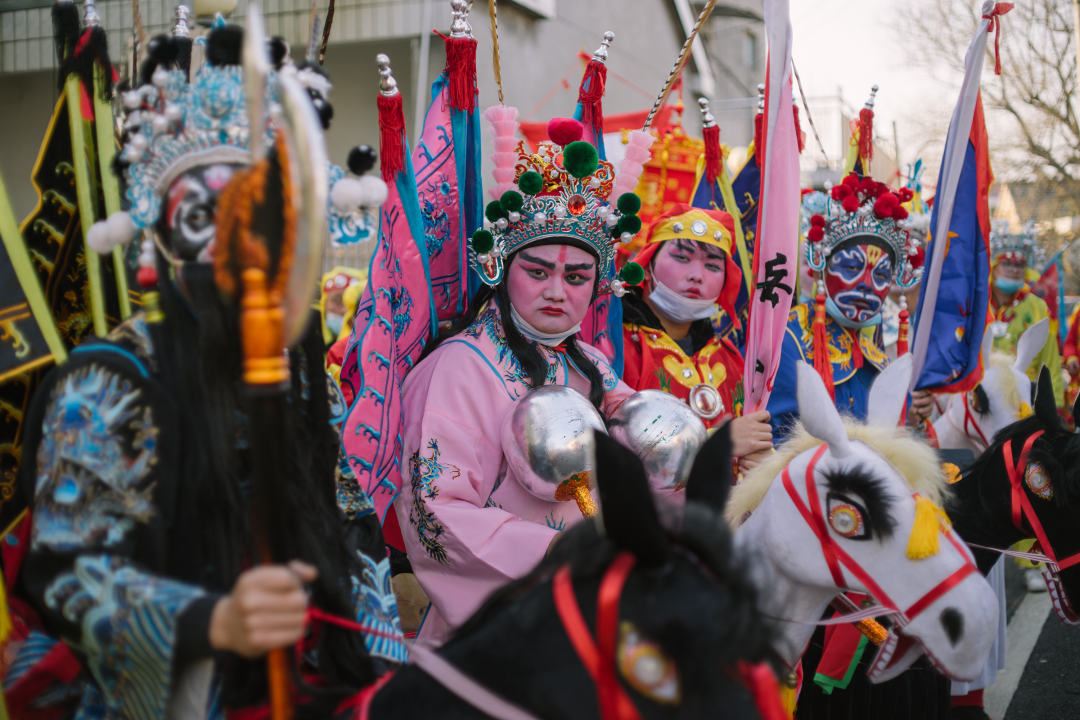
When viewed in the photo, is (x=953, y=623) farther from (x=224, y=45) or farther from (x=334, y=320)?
(x=334, y=320)

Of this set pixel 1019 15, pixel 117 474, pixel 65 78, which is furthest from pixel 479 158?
pixel 1019 15

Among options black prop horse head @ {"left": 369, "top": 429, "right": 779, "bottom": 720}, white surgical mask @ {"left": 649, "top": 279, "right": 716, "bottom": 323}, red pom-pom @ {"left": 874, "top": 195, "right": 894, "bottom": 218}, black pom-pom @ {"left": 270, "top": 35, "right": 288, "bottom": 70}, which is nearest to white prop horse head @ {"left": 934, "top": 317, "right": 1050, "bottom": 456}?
red pom-pom @ {"left": 874, "top": 195, "right": 894, "bottom": 218}

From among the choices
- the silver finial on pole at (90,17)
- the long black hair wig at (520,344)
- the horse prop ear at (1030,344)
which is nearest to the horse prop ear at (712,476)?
the long black hair wig at (520,344)

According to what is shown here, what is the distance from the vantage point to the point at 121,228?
1.71 metres

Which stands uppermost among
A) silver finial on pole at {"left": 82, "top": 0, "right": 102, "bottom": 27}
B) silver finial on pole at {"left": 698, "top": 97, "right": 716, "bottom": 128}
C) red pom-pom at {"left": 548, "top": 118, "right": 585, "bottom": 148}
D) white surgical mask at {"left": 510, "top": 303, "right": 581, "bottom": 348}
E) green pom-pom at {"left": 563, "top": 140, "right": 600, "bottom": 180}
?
silver finial on pole at {"left": 698, "top": 97, "right": 716, "bottom": 128}

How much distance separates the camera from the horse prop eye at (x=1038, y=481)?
3.07 m

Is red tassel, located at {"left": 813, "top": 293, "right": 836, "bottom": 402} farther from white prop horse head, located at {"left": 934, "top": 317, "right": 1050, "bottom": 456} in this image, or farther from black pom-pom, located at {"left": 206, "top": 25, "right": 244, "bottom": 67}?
black pom-pom, located at {"left": 206, "top": 25, "right": 244, "bottom": 67}

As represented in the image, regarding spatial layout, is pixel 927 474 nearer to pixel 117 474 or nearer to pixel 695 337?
pixel 117 474

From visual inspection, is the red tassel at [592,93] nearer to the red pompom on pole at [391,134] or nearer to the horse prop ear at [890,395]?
the red pompom on pole at [391,134]

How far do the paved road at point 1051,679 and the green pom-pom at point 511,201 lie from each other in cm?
410

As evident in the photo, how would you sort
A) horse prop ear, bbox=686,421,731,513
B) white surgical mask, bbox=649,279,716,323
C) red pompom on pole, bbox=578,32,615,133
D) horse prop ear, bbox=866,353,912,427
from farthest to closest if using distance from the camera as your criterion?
white surgical mask, bbox=649,279,716,323 < red pompom on pole, bbox=578,32,615,133 < horse prop ear, bbox=866,353,912,427 < horse prop ear, bbox=686,421,731,513

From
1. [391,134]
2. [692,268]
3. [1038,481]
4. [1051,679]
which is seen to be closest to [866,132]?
[692,268]

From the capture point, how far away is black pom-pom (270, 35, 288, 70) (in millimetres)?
1695

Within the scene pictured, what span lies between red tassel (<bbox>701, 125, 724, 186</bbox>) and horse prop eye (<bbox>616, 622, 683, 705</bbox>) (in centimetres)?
406
